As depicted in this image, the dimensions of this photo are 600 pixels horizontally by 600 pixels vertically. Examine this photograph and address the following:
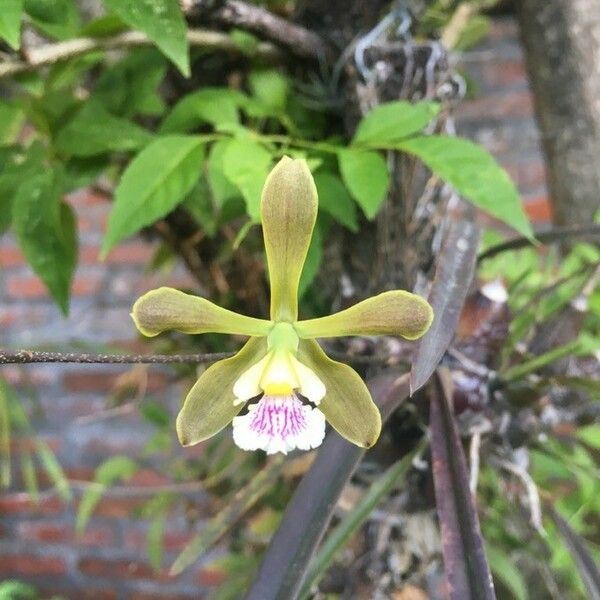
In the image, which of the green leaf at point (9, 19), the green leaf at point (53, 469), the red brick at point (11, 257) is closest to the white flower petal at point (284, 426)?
the green leaf at point (9, 19)

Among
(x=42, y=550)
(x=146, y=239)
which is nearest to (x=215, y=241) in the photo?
(x=146, y=239)

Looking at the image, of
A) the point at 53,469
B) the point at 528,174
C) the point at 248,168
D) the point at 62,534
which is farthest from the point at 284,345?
the point at 62,534

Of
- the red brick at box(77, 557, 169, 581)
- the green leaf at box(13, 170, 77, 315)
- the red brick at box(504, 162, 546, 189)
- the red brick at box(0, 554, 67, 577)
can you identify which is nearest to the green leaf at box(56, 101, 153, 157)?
the green leaf at box(13, 170, 77, 315)

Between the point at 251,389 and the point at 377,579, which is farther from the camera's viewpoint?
the point at 377,579

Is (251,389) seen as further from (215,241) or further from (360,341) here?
(215,241)

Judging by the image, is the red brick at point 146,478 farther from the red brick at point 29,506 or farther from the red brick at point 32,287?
the red brick at point 32,287

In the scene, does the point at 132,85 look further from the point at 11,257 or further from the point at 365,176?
the point at 11,257
